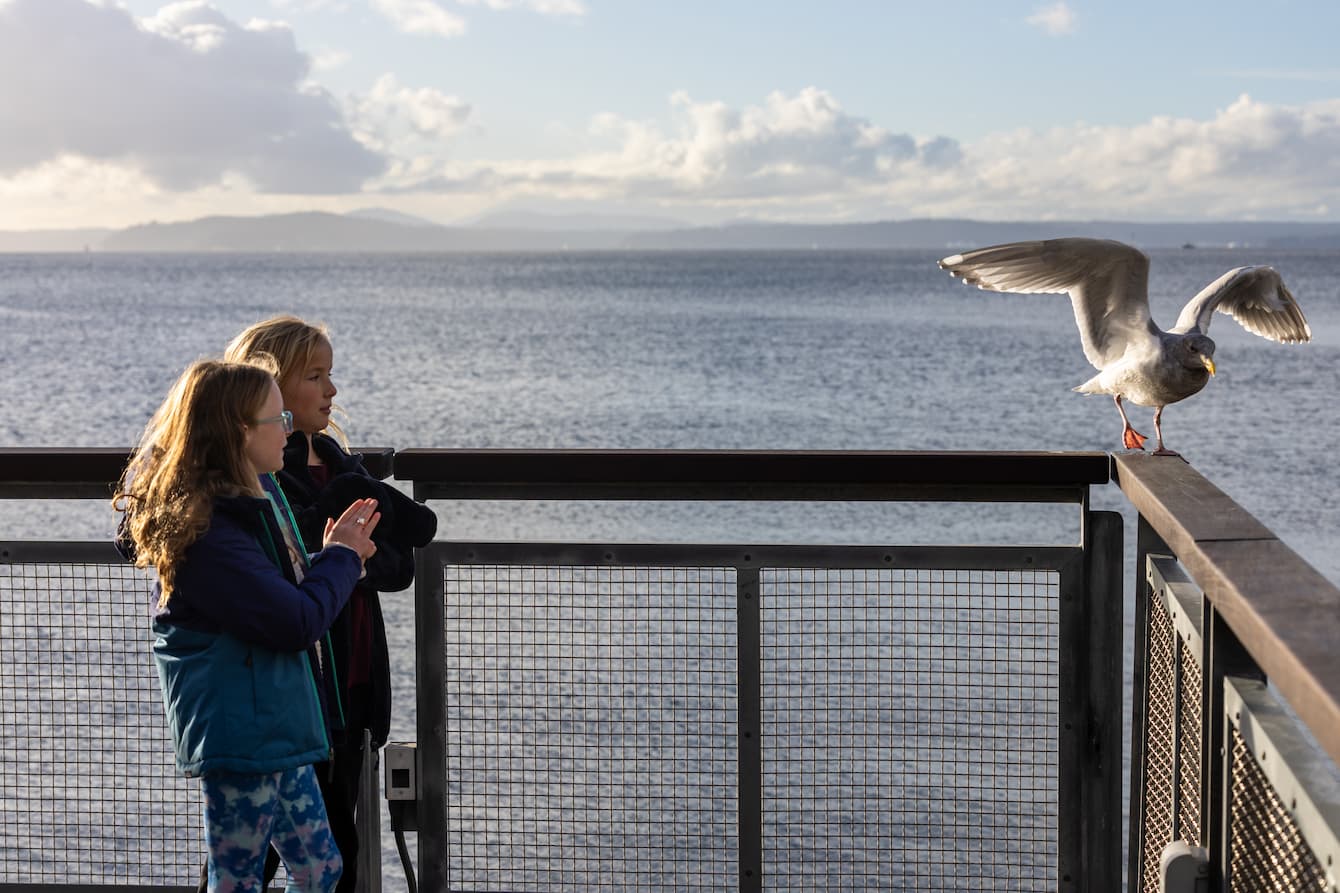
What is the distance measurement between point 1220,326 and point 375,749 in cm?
5433

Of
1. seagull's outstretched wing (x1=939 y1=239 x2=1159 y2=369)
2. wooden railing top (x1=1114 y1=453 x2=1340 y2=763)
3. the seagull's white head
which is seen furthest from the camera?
seagull's outstretched wing (x1=939 y1=239 x2=1159 y2=369)

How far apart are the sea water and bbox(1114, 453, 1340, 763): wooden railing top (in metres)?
4.36

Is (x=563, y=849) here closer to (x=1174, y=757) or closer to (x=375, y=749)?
(x=375, y=749)

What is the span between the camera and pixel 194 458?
2.39 metres

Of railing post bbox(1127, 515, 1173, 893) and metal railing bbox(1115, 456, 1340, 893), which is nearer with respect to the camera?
metal railing bbox(1115, 456, 1340, 893)

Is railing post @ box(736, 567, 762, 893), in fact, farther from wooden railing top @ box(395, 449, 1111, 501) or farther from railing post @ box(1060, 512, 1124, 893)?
railing post @ box(1060, 512, 1124, 893)

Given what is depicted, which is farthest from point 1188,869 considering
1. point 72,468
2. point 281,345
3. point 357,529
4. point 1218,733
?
point 72,468

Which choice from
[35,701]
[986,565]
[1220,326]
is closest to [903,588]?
[986,565]

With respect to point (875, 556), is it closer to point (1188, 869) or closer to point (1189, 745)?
point (1189, 745)

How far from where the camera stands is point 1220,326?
174 ft

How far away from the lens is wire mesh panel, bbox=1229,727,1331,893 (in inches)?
68.6

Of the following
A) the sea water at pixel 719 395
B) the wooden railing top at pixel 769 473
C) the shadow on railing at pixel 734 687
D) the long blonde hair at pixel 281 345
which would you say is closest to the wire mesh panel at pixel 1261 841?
the shadow on railing at pixel 734 687

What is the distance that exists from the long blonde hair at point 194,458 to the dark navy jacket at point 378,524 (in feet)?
0.91

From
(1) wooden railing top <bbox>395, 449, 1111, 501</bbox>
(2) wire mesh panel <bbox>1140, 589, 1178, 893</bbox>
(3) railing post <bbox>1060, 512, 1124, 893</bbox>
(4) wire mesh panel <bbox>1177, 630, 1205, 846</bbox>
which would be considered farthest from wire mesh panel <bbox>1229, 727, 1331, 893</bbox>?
(1) wooden railing top <bbox>395, 449, 1111, 501</bbox>
